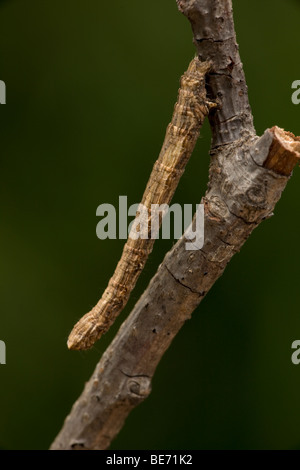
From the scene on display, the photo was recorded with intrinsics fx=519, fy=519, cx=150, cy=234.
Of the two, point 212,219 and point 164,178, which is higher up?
point 164,178

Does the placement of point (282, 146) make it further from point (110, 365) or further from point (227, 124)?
point (110, 365)

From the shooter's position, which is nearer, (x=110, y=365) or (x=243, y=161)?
(x=243, y=161)

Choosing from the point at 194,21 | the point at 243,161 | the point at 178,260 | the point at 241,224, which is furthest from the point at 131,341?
the point at 194,21

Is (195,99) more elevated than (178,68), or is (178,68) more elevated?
(178,68)
